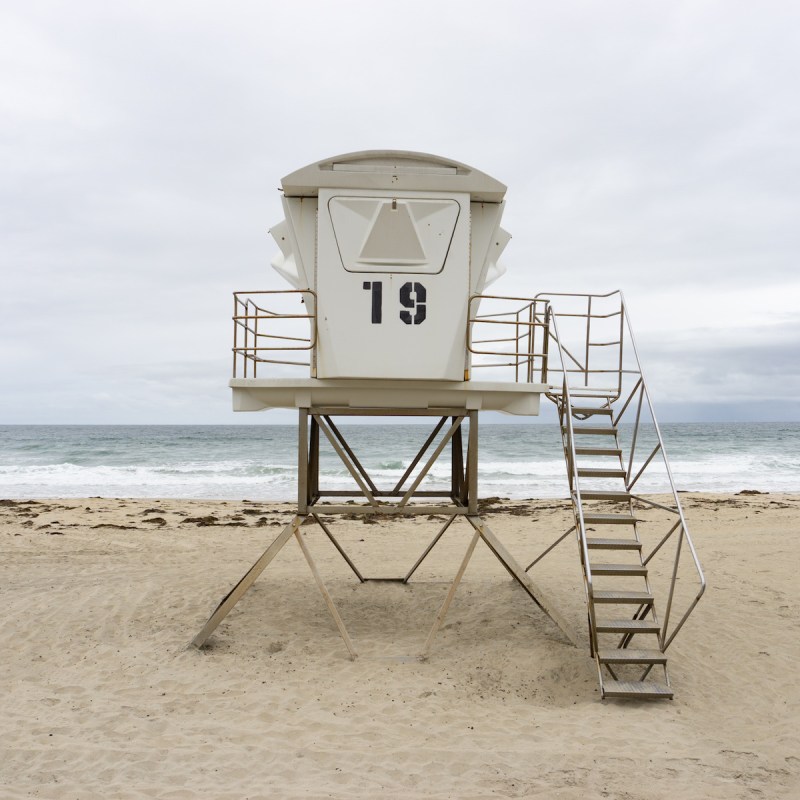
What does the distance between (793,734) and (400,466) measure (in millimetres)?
35065

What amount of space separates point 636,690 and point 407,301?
4997mm

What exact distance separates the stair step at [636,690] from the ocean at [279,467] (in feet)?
69.5

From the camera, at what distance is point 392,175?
28.7ft

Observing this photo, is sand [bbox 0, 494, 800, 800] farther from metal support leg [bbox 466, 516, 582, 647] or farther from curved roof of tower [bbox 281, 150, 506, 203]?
curved roof of tower [bbox 281, 150, 506, 203]

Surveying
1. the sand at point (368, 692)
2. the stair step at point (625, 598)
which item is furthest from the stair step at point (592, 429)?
the sand at point (368, 692)

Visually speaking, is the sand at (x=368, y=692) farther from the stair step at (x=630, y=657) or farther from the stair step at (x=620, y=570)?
the stair step at (x=620, y=570)

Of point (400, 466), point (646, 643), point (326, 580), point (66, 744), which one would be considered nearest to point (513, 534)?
point (326, 580)

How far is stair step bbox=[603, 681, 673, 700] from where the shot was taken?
7.59m

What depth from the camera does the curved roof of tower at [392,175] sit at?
28.7ft

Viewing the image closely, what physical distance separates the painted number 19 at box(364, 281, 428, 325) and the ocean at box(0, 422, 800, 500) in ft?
69.8

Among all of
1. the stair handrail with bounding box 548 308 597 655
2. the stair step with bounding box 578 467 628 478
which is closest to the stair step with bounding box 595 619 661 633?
the stair handrail with bounding box 548 308 597 655

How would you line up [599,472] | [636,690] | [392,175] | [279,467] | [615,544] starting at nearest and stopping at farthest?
1. [636,690]
2. [615,544]
3. [392,175]
4. [599,472]
5. [279,467]

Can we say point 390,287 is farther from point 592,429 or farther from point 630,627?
point 630,627

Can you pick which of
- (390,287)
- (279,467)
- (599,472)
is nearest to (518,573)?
(599,472)
